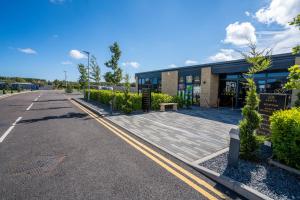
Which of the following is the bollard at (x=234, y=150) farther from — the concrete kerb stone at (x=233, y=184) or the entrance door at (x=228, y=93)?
the entrance door at (x=228, y=93)

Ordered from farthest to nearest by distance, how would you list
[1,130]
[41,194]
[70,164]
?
1. [1,130]
2. [70,164]
3. [41,194]

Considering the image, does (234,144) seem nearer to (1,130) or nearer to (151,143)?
(151,143)

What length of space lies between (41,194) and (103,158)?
1727 millimetres

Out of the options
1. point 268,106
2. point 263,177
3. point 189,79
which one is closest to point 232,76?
point 189,79

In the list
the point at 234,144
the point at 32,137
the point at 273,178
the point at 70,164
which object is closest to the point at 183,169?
the point at 234,144

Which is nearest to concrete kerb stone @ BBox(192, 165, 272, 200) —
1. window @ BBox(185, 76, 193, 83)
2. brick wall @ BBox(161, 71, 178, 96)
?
window @ BBox(185, 76, 193, 83)

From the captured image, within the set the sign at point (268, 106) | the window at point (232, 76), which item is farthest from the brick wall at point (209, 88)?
the sign at point (268, 106)

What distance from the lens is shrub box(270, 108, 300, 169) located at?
375 centimetres

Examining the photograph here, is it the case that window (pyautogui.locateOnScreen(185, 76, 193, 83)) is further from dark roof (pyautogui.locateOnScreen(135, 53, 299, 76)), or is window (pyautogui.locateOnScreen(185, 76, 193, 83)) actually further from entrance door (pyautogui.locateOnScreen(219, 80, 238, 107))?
entrance door (pyautogui.locateOnScreen(219, 80, 238, 107))

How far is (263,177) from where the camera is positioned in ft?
11.9

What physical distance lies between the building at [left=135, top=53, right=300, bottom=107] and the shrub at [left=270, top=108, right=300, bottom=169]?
9.45 metres

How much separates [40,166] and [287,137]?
5.98m

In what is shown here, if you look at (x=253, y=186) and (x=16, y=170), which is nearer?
(x=253, y=186)

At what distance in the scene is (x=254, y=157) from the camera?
450cm
